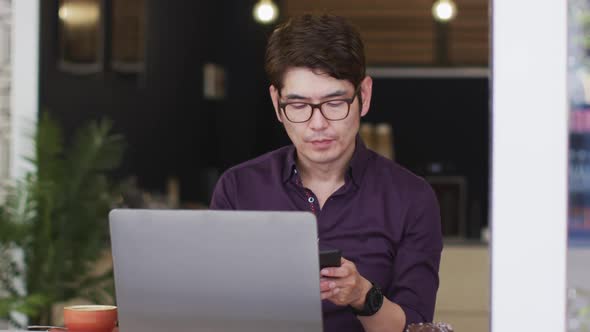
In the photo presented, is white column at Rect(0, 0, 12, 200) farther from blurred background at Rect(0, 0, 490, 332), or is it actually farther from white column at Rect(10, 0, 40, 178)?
blurred background at Rect(0, 0, 490, 332)

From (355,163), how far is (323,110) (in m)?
0.25

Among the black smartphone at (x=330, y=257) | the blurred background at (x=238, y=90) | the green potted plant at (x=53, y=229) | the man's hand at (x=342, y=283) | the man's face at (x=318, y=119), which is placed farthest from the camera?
A: the blurred background at (x=238, y=90)

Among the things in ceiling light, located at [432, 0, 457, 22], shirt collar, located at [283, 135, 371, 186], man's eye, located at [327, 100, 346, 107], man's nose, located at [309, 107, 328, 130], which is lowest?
shirt collar, located at [283, 135, 371, 186]

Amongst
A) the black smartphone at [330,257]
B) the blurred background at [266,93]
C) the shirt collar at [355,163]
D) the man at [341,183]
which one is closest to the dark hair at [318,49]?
the man at [341,183]

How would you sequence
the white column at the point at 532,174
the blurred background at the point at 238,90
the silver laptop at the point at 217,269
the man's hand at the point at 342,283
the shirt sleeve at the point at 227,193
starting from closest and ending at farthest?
the white column at the point at 532,174, the silver laptop at the point at 217,269, the man's hand at the point at 342,283, the shirt sleeve at the point at 227,193, the blurred background at the point at 238,90

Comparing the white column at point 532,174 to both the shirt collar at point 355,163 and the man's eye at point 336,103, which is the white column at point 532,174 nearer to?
the man's eye at point 336,103

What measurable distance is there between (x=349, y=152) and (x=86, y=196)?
2384 mm

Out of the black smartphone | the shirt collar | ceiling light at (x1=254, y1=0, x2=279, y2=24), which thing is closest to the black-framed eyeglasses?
the shirt collar

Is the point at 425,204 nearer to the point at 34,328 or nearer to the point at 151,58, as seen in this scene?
the point at 34,328

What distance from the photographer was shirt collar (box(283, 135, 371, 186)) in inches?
93.5

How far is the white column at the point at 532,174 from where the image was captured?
1206 millimetres

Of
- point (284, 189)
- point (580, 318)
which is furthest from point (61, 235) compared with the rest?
point (580, 318)

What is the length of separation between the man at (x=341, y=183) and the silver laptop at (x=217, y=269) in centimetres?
58

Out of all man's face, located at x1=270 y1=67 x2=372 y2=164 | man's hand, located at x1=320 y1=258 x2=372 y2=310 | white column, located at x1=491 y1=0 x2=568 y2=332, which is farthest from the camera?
man's face, located at x1=270 y1=67 x2=372 y2=164
